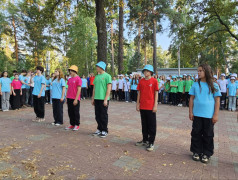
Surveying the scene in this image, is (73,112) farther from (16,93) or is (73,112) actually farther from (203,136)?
(16,93)

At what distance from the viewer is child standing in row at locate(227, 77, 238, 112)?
11.2 meters

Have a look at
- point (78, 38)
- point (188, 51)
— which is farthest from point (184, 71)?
point (78, 38)

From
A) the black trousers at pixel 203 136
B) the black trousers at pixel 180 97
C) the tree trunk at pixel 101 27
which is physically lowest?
the black trousers at pixel 203 136

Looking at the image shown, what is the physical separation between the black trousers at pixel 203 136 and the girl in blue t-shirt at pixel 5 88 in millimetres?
9530

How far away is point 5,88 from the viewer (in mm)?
9703

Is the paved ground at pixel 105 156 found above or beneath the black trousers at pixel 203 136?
beneath

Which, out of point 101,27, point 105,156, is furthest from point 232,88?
point 105,156

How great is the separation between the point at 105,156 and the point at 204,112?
7.56 ft

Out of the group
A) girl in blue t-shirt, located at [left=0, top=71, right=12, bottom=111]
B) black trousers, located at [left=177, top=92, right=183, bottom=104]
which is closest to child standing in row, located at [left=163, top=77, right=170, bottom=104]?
black trousers, located at [left=177, top=92, right=183, bottom=104]

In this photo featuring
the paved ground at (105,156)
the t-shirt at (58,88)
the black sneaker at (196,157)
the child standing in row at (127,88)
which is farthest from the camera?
the child standing in row at (127,88)

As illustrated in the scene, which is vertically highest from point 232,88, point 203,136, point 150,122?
point 232,88

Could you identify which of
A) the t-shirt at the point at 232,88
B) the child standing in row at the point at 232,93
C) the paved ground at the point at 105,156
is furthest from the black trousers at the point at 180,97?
the paved ground at the point at 105,156

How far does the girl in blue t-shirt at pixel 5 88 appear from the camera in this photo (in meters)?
9.61

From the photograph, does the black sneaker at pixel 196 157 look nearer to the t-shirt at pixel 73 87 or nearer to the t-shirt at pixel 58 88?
the t-shirt at pixel 73 87
